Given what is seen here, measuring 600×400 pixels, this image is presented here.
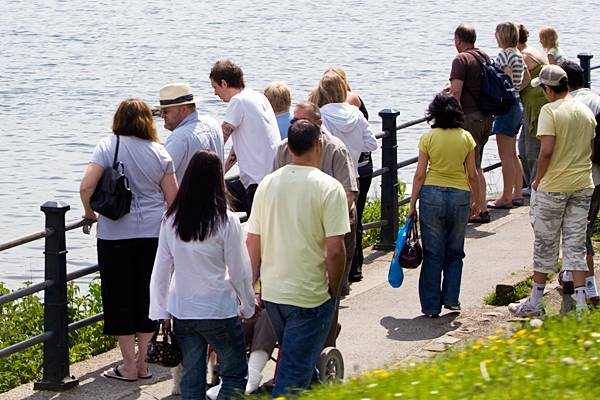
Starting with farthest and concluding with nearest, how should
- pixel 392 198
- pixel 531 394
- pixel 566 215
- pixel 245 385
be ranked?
pixel 392 198 → pixel 566 215 → pixel 245 385 → pixel 531 394

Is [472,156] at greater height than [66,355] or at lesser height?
greater

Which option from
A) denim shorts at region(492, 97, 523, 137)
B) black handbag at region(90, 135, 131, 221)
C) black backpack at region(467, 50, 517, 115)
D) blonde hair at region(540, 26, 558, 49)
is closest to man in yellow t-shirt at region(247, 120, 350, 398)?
black handbag at region(90, 135, 131, 221)

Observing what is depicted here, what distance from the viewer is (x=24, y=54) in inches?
1330

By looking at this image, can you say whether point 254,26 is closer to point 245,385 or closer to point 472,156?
point 472,156

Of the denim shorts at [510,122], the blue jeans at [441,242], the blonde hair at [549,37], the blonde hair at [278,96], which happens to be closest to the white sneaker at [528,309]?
the blue jeans at [441,242]

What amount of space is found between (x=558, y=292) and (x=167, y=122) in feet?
10.8

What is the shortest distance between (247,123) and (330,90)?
0.81 metres

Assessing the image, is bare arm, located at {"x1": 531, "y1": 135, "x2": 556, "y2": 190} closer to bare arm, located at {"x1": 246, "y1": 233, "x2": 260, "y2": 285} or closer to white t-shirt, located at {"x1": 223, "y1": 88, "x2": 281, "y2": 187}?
white t-shirt, located at {"x1": 223, "y1": 88, "x2": 281, "y2": 187}

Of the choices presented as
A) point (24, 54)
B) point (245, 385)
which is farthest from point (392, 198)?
point (24, 54)

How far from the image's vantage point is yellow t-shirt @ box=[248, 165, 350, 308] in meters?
7.24

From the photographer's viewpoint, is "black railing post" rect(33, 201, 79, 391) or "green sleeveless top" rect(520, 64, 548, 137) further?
"green sleeveless top" rect(520, 64, 548, 137)

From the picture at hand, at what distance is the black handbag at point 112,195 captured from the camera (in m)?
8.23

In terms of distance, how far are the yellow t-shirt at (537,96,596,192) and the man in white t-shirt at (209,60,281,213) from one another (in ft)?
6.30

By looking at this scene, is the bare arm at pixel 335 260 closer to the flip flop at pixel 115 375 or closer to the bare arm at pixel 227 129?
the flip flop at pixel 115 375
